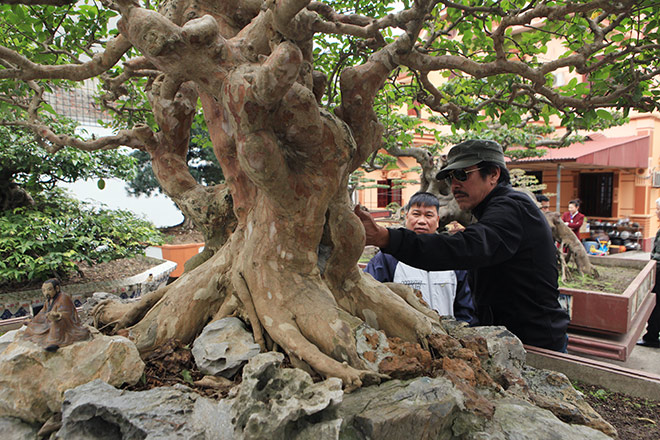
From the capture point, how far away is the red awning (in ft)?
38.7

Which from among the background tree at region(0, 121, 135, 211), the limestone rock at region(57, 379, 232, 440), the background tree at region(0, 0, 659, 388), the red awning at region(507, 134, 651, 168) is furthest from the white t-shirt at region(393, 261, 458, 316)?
the red awning at region(507, 134, 651, 168)

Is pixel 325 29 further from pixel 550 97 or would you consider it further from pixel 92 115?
pixel 92 115

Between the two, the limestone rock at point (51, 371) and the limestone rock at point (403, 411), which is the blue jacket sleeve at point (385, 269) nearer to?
the limestone rock at point (403, 411)

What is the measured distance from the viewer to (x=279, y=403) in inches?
51.9

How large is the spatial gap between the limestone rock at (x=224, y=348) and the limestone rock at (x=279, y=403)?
36 cm

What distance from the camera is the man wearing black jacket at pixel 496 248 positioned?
6.57 ft

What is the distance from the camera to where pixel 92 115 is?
11.1 metres

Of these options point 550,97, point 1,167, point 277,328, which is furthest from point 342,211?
point 1,167

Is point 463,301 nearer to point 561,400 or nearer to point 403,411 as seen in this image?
point 561,400

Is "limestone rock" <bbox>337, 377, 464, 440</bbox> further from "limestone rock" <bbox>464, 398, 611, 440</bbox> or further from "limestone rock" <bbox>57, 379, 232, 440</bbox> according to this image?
"limestone rock" <bbox>57, 379, 232, 440</bbox>

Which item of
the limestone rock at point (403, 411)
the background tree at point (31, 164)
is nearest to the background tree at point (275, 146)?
the limestone rock at point (403, 411)

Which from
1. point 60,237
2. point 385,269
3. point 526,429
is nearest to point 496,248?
point 526,429

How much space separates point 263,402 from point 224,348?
0.52 meters

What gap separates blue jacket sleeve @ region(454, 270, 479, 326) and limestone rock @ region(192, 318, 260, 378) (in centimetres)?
178
